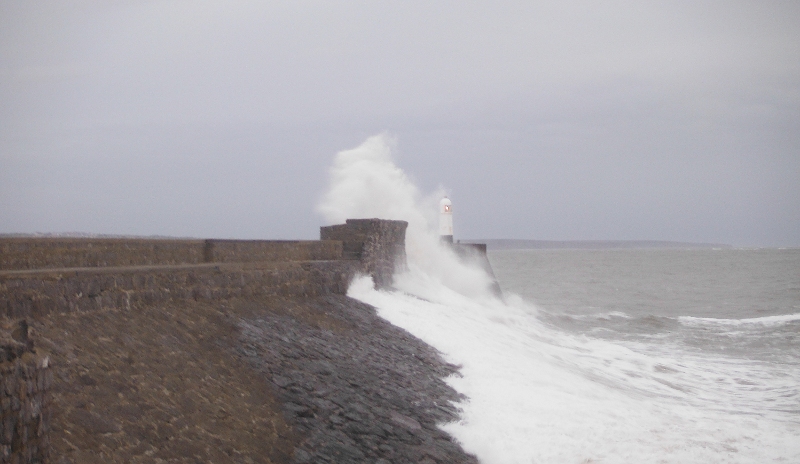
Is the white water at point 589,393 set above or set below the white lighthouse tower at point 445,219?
below

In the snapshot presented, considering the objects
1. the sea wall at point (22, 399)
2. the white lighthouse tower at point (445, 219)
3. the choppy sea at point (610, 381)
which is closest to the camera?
the sea wall at point (22, 399)

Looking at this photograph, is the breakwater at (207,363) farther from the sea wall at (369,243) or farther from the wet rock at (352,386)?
the sea wall at (369,243)

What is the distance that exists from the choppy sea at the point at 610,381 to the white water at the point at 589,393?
0.07ft

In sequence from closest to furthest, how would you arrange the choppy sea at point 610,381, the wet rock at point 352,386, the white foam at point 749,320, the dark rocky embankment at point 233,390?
the dark rocky embankment at point 233,390 < the wet rock at point 352,386 < the choppy sea at point 610,381 < the white foam at point 749,320

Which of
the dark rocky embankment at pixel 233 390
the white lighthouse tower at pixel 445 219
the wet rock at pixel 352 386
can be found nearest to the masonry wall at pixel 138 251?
the dark rocky embankment at pixel 233 390

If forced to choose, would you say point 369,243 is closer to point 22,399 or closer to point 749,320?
point 22,399

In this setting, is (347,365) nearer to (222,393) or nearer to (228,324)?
(228,324)

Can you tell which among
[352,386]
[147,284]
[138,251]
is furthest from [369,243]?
[147,284]

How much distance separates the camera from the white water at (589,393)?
7.42 meters

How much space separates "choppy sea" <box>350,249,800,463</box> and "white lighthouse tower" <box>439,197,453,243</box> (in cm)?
251

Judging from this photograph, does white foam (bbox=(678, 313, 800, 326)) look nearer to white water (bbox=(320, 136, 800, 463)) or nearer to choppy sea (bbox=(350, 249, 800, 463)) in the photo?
choppy sea (bbox=(350, 249, 800, 463))

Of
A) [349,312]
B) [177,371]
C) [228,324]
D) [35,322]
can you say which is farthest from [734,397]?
[35,322]

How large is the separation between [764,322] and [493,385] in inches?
593

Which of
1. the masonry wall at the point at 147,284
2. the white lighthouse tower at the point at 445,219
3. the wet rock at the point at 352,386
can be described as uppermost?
the white lighthouse tower at the point at 445,219
